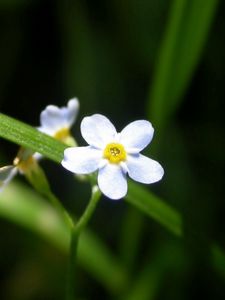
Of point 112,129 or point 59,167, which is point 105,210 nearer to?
point 59,167

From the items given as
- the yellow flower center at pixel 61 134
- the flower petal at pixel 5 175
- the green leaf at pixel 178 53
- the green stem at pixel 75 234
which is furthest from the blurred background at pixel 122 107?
the flower petal at pixel 5 175

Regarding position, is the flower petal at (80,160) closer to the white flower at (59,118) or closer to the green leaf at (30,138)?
the green leaf at (30,138)

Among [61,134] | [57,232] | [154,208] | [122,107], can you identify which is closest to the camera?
[154,208]

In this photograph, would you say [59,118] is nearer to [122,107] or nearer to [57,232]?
[57,232]

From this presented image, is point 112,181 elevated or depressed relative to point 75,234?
elevated

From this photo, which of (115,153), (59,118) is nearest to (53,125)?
(59,118)

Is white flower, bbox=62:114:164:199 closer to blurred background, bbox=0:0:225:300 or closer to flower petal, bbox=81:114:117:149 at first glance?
flower petal, bbox=81:114:117:149
